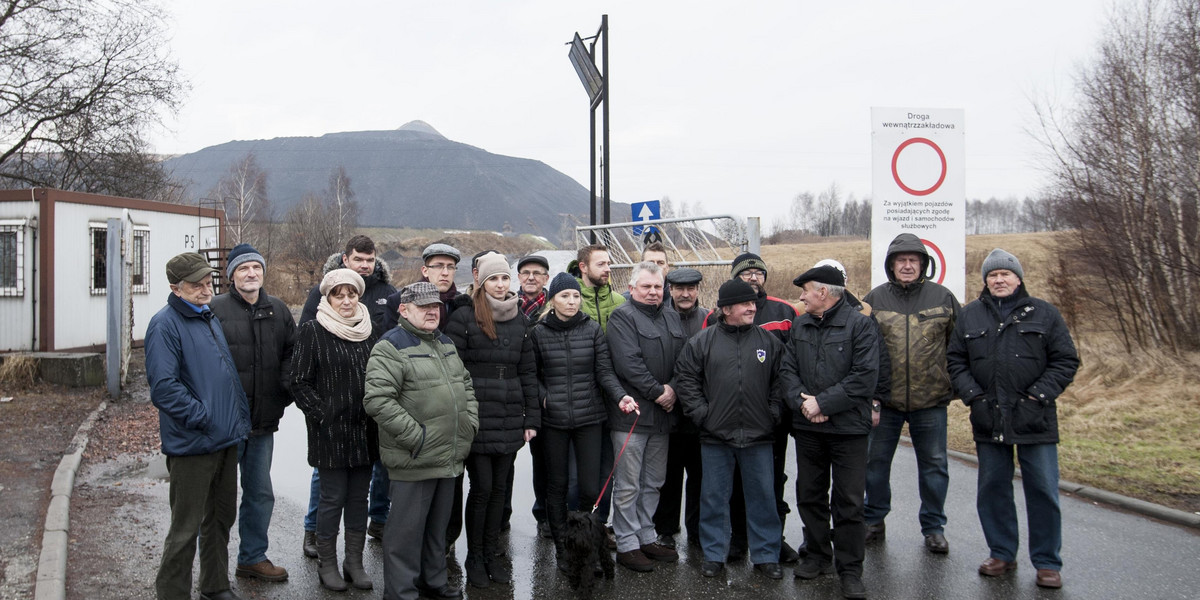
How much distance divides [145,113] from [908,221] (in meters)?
23.0

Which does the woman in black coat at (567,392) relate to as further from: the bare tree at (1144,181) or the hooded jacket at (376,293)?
the bare tree at (1144,181)

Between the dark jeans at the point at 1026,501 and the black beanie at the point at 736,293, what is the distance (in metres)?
1.83

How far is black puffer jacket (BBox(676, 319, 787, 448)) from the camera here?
5.24 metres

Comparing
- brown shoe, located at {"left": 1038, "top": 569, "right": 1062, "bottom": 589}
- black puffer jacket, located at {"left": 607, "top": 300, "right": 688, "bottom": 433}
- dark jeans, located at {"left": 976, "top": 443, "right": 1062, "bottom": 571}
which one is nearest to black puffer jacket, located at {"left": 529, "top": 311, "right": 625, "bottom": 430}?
black puffer jacket, located at {"left": 607, "top": 300, "right": 688, "bottom": 433}

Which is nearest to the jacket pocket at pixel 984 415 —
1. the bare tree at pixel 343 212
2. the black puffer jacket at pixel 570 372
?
the black puffer jacket at pixel 570 372

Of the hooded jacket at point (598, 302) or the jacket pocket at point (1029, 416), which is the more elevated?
the hooded jacket at point (598, 302)

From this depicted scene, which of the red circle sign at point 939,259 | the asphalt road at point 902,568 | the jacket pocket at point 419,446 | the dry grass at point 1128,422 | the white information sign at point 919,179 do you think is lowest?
the asphalt road at point 902,568

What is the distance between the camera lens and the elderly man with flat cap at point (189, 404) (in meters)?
4.29

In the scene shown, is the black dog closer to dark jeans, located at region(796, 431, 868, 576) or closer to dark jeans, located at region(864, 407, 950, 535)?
dark jeans, located at region(796, 431, 868, 576)

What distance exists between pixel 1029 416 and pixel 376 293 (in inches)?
173

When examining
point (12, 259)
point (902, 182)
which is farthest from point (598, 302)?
point (12, 259)

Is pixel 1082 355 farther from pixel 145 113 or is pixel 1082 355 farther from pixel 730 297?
pixel 145 113

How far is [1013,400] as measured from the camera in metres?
5.16

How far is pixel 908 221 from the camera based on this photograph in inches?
305
